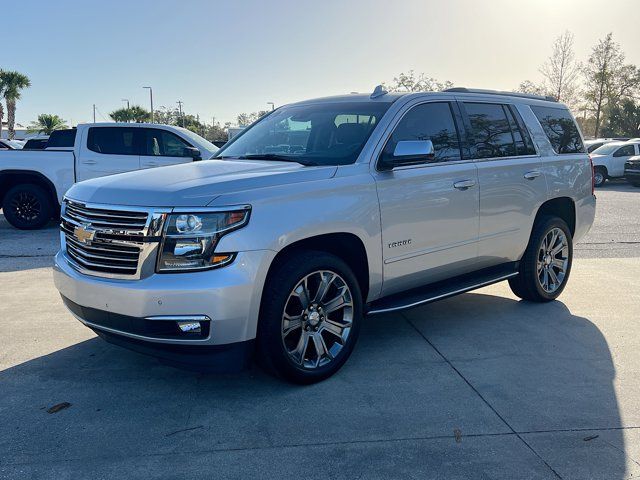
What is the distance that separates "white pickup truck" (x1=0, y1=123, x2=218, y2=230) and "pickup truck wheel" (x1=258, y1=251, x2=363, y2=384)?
7.06 meters

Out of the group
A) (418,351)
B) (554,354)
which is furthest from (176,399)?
(554,354)

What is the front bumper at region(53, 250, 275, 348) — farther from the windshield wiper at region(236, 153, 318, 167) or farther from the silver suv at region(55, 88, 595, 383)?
the windshield wiper at region(236, 153, 318, 167)

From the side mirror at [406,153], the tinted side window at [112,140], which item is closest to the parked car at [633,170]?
the tinted side window at [112,140]

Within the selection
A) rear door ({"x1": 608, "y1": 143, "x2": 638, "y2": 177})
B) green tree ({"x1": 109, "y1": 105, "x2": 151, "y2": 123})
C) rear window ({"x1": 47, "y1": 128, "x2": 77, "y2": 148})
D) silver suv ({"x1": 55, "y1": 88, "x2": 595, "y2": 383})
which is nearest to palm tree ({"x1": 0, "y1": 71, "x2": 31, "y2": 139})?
green tree ({"x1": 109, "y1": 105, "x2": 151, "y2": 123})

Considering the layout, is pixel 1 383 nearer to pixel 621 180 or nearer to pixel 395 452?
pixel 395 452

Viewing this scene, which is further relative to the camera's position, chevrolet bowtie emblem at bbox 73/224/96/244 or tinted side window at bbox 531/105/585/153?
tinted side window at bbox 531/105/585/153

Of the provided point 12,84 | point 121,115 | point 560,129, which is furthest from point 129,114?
point 560,129

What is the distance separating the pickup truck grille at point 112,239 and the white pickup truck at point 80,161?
6.89 m

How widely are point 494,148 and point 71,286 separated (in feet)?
11.9

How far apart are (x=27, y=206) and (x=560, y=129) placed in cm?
922

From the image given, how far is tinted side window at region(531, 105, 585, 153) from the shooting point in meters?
5.79

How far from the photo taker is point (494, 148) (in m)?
5.13

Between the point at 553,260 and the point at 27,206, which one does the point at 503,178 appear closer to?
the point at 553,260

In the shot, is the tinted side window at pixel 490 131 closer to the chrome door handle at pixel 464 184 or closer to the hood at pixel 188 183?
the chrome door handle at pixel 464 184
